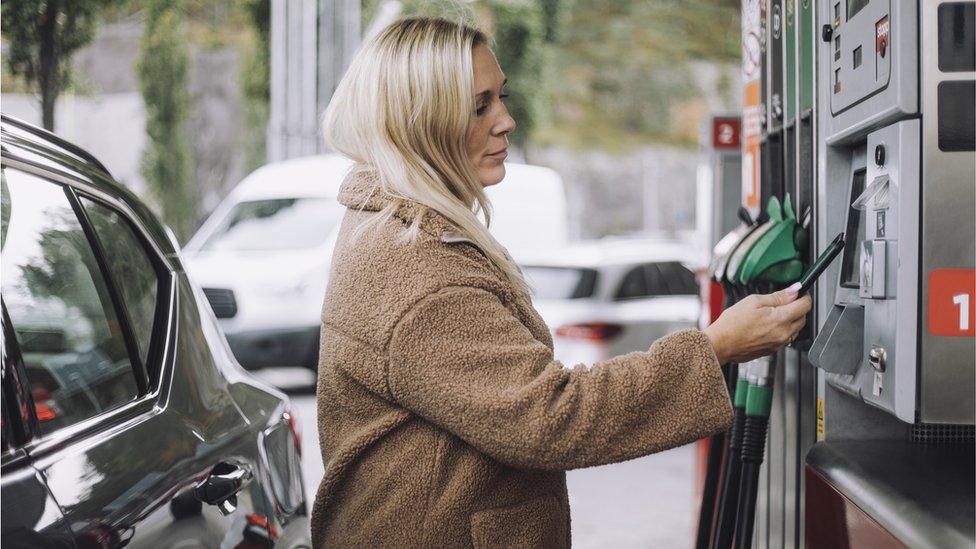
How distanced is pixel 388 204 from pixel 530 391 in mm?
417

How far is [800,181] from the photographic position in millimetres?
2805

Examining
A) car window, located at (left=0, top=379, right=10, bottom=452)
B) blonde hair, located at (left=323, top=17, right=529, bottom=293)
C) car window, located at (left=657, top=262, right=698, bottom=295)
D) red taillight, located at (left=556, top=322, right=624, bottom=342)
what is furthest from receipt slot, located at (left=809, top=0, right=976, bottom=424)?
car window, located at (left=657, top=262, right=698, bottom=295)

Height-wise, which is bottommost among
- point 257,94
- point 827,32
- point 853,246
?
point 853,246

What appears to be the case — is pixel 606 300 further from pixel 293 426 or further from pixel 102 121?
pixel 293 426

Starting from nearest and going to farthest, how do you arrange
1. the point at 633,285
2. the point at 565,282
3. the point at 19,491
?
the point at 19,491, the point at 565,282, the point at 633,285

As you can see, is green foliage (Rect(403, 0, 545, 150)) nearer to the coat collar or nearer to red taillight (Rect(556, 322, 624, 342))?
red taillight (Rect(556, 322, 624, 342))

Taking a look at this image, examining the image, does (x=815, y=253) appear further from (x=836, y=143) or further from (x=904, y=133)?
(x=904, y=133)

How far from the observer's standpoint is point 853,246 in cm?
232

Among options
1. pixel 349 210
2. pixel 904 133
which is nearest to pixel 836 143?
pixel 904 133

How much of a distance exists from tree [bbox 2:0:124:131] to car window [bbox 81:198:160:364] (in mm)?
1644

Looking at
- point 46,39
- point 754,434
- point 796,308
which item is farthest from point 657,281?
point 796,308

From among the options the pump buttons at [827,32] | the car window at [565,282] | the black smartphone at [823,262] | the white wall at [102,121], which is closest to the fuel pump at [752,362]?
the black smartphone at [823,262]

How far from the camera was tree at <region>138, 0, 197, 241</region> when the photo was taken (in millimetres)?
8797

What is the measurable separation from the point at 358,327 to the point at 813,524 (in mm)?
1079
